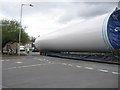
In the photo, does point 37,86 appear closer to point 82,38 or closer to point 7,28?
point 82,38

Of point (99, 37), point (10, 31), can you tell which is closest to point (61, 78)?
point (99, 37)

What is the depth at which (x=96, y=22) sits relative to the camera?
15.0 metres

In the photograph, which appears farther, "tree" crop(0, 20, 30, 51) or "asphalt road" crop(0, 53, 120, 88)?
"tree" crop(0, 20, 30, 51)

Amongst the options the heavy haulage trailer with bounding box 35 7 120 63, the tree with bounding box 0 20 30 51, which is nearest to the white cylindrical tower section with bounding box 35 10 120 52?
the heavy haulage trailer with bounding box 35 7 120 63

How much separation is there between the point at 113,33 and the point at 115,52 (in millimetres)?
1676

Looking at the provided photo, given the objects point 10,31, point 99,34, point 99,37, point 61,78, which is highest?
point 10,31

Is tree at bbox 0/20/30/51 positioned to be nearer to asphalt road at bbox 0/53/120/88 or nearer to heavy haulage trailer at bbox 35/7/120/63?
heavy haulage trailer at bbox 35/7/120/63

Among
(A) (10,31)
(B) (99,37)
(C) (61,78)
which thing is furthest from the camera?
(A) (10,31)

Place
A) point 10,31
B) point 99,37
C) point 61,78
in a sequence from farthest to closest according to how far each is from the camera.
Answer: point 10,31 → point 99,37 → point 61,78

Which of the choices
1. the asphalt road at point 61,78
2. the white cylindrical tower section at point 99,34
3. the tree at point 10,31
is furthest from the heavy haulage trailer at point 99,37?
the tree at point 10,31

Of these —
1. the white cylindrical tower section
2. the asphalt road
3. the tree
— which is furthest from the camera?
the tree

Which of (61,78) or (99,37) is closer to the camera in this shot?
(61,78)

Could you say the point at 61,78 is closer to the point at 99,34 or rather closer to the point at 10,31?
the point at 99,34

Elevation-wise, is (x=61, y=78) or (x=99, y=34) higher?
(x=99, y=34)
